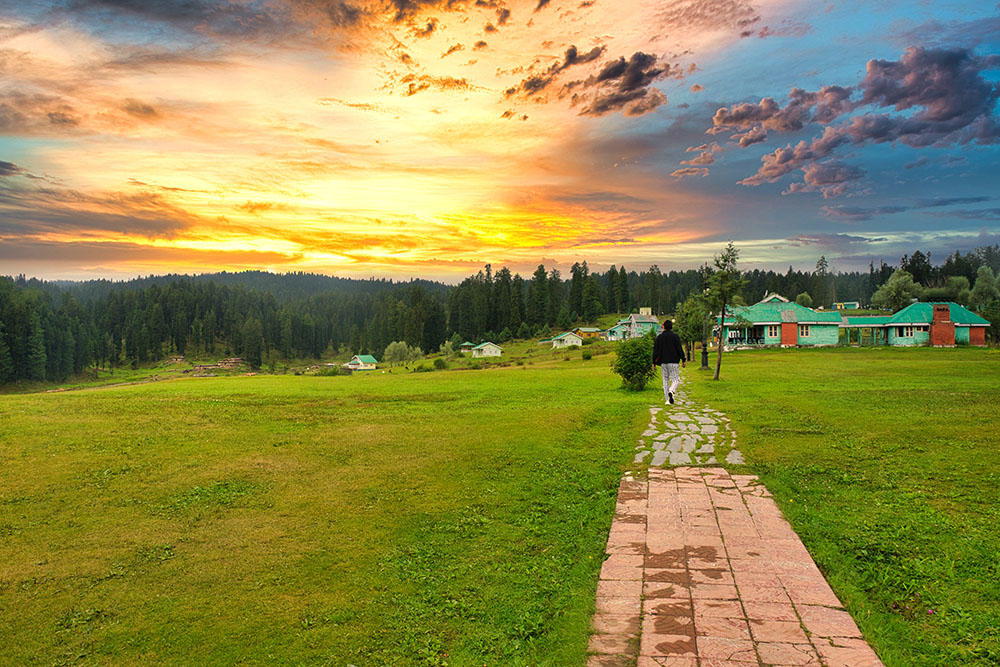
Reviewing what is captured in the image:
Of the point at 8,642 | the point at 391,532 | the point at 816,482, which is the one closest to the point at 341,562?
the point at 391,532

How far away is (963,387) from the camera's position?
66.6 ft

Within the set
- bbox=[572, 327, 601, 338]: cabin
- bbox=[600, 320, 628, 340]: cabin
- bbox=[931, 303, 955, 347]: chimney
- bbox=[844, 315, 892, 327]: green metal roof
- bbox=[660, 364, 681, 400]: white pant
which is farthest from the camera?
bbox=[572, 327, 601, 338]: cabin

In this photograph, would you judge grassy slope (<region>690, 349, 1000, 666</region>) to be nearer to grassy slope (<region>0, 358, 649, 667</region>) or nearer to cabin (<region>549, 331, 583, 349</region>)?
grassy slope (<region>0, 358, 649, 667</region>)

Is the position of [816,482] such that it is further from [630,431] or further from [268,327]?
[268,327]

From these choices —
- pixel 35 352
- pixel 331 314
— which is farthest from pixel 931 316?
pixel 331 314

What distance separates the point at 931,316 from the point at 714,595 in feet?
224

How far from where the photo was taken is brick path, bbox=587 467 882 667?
171 inches

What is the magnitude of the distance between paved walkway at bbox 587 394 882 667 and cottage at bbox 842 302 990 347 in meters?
61.6

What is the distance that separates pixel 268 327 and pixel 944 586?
167 m

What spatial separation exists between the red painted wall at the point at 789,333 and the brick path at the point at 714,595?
58.8m

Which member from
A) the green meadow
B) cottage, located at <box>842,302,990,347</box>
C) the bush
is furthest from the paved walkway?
cottage, located at <box>842,302,990,347</box>

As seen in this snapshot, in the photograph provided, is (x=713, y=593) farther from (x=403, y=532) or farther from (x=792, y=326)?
(x=792, y=326)

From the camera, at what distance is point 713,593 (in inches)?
209

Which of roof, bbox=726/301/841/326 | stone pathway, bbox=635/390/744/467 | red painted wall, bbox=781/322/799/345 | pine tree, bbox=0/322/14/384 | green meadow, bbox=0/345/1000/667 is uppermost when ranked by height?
roof, bbox=726/301/841/326
